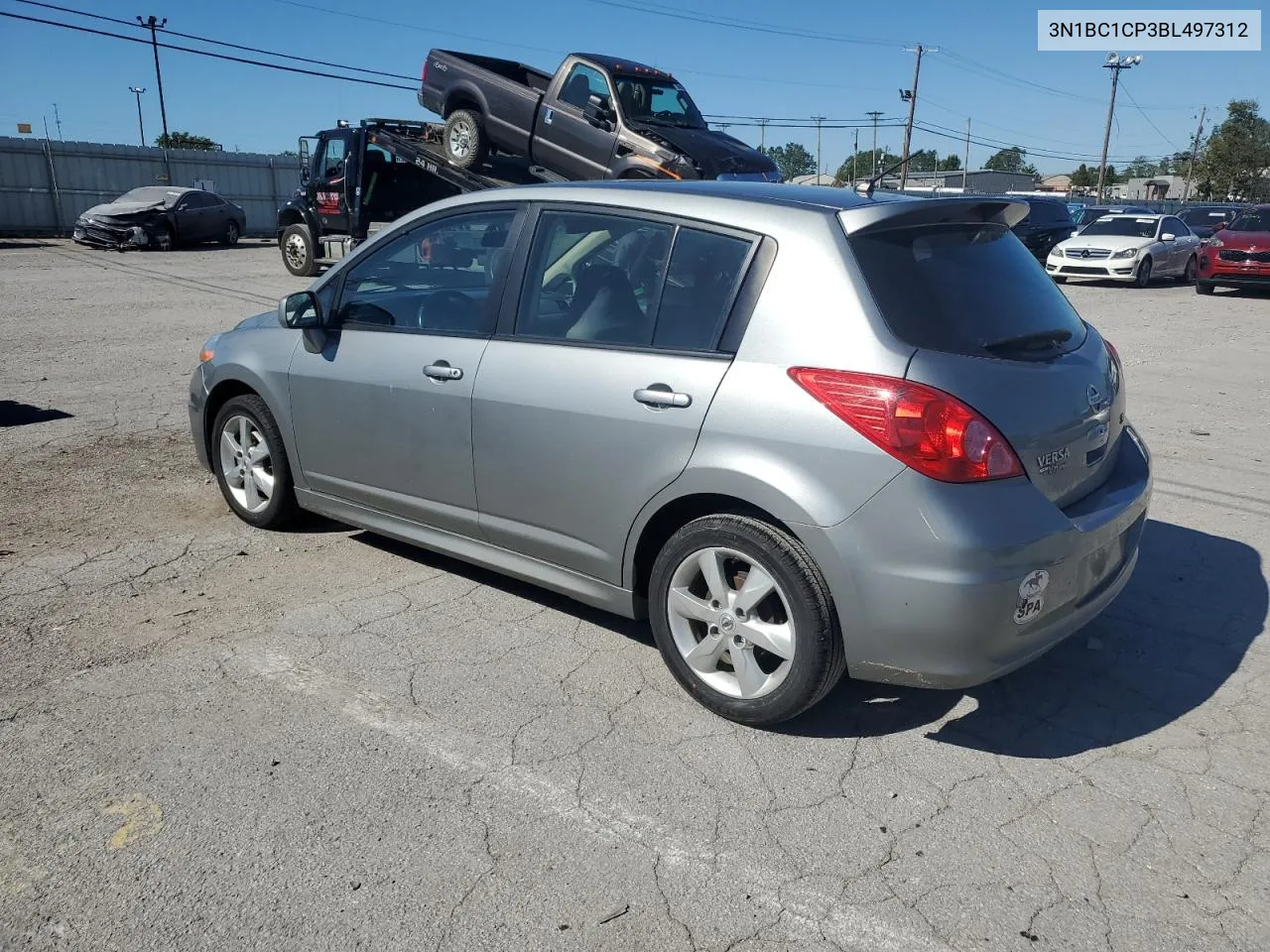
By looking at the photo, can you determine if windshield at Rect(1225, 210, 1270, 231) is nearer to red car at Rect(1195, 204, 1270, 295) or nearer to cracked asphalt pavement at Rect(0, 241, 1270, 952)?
red car at Rect(1195, 204, 1270, 295)

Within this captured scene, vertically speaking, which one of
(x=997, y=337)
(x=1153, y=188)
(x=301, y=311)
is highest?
(x=997, y=337)

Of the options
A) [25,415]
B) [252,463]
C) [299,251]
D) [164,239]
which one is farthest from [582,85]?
[164,239]

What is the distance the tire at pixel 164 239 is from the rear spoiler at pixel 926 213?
25.4 metres

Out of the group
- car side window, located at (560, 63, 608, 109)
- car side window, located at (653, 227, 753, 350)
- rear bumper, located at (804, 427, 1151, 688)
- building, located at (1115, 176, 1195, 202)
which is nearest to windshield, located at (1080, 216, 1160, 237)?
car side window, located at (560, 63, 608, 109)

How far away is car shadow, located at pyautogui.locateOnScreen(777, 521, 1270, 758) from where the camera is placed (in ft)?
11.5

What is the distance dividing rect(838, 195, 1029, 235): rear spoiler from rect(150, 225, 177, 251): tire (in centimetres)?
2545

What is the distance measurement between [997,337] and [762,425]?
33.4 inches

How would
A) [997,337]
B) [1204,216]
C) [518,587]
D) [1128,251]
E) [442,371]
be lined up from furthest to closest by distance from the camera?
[1204,216] < [1128,251] < [518,587] < [442,371] < [997,337]

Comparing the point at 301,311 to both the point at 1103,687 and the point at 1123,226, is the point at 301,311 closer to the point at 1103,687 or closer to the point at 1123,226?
the point at 1103,687

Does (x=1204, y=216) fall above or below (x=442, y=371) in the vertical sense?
below

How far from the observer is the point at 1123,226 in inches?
895

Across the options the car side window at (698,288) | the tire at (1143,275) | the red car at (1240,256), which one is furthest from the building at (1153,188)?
the car side window at (698,288)

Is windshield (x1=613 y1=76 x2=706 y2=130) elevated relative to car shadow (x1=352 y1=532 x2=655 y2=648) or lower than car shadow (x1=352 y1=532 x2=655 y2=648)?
elevated

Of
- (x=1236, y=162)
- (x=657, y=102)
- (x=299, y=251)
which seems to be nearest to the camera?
(x=657, y=102)
